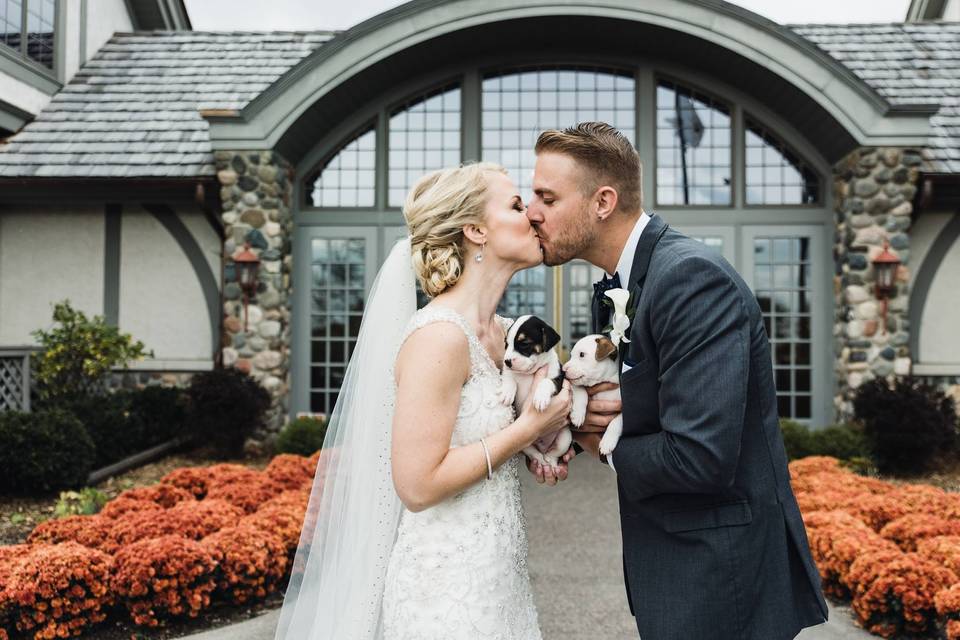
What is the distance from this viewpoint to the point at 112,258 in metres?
11.0

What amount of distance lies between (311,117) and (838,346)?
7.75 meters

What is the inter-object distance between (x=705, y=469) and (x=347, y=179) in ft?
32.6

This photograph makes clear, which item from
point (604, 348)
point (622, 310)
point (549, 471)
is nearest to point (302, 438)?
point (549, 471)

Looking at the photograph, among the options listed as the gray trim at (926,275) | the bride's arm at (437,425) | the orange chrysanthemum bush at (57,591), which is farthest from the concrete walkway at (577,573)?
the gray trim at (926,275)

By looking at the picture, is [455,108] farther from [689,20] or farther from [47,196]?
[47,196]

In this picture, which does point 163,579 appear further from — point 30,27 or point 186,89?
point 30,27

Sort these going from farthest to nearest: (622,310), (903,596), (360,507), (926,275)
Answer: (926,275) → (903,596) → (360,507) → (622,310)

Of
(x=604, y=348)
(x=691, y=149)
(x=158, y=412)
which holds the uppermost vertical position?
(x=691, y=149)

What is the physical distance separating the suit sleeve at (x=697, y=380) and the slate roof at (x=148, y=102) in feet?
30.6

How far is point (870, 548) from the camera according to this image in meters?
4.76

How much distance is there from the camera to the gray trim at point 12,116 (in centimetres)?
1073

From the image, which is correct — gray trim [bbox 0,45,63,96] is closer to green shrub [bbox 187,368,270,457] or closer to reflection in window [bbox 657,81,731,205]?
green shrub [bbox 187,368,270,457]

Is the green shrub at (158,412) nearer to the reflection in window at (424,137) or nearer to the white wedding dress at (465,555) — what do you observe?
the reflection in window at (424,137)

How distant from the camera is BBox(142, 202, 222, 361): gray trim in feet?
35.9
